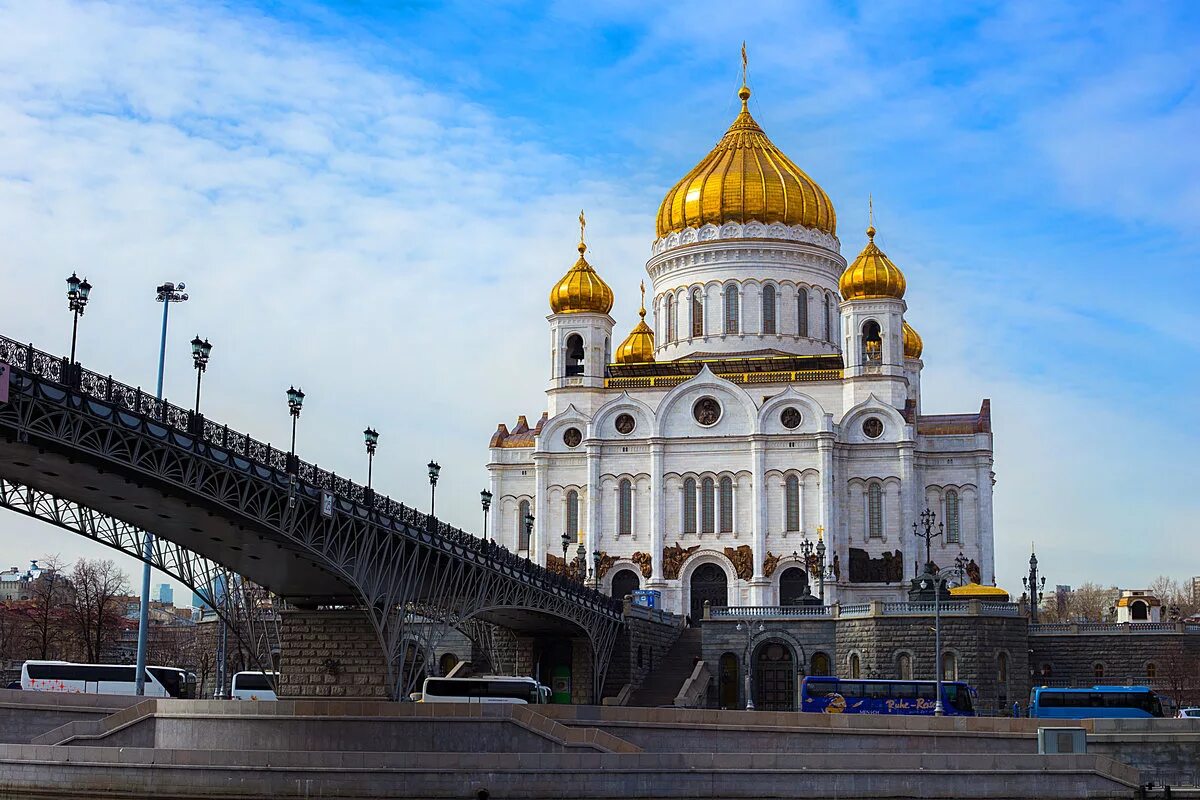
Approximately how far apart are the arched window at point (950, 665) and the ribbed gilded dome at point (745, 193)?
95.1ft

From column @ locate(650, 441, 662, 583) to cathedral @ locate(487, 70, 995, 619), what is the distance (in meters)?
0.09

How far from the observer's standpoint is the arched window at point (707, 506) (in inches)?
3019

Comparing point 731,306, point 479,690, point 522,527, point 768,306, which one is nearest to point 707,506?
point 522,527

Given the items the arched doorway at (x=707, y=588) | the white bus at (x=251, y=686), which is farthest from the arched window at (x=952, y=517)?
the white bus at (x=251, y=686)

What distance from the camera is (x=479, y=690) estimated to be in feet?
155

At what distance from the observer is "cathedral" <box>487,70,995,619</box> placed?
7519 cm

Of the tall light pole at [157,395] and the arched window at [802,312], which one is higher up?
the arched window at [802,312]

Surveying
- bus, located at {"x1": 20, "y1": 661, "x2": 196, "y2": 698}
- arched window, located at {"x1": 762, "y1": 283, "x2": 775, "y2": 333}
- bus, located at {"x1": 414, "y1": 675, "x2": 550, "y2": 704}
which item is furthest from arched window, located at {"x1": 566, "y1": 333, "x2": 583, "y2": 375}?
bus, located at {"x1": 414, "y1": 675, "x2": 550, "y2": 704}

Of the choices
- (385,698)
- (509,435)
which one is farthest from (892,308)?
(385,698)

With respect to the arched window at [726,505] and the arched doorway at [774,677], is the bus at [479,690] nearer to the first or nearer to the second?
the arched doorway at [774,677]

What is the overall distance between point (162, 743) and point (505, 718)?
7415 millimetres

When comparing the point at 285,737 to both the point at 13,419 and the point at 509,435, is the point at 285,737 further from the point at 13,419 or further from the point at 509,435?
the point at 509,435

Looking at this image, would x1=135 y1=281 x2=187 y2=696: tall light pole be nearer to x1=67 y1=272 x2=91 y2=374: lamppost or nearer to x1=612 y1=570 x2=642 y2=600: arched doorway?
x1=67 y1=272 x2=91 y2=374: lamppost

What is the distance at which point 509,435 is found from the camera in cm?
8388
